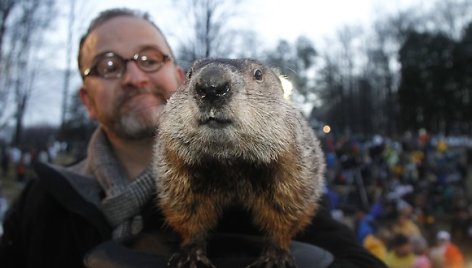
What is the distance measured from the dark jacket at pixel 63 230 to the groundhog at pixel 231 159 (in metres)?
0.51

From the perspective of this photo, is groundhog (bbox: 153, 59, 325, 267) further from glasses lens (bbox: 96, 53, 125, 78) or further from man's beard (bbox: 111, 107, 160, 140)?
glasses lens (bbox: 96, 53, 125, 78)

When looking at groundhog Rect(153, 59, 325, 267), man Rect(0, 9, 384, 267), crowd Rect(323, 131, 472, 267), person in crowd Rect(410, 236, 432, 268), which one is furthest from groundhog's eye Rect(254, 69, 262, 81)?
person in crowd Rect(410, 236, 432, 268)

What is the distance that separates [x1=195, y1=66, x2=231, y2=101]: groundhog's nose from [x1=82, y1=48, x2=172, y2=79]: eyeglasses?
122cm

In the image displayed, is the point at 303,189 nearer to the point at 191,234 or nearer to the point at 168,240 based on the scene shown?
the point at 191,234

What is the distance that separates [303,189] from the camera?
1.75 metres

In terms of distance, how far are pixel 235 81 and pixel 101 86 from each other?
137 centimetres

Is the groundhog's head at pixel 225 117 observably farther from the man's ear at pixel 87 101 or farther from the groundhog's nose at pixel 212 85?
the man's ear at pixel 87 101

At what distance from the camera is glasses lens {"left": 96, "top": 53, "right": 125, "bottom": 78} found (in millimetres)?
2553

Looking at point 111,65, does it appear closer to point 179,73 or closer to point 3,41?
point 179,73

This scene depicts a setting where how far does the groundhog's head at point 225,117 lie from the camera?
4.64 ft

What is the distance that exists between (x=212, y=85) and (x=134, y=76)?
1.22 meters

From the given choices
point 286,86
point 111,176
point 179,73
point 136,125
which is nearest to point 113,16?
point 179,73

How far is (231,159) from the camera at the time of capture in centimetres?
153

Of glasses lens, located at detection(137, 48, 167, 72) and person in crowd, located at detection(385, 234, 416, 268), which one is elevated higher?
glasses lens, located at detection(137, 48, 167, 72)
